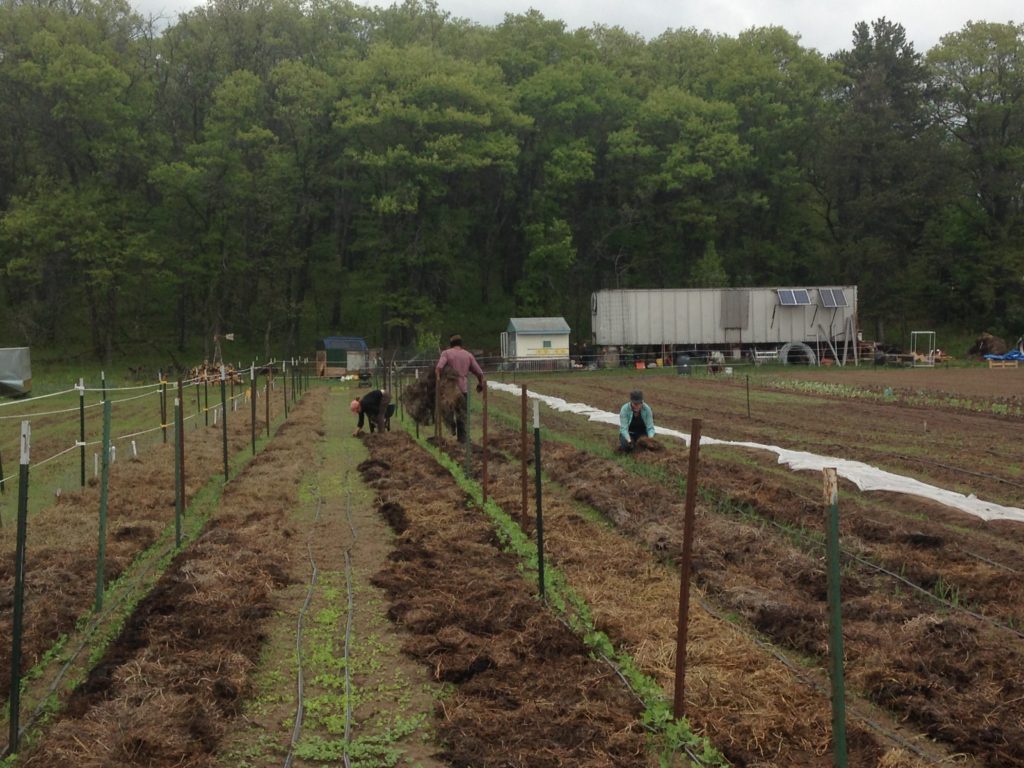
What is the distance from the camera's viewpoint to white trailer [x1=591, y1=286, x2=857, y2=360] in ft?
145

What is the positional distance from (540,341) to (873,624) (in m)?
37.1

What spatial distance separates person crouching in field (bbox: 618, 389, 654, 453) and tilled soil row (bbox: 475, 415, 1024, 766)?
3.60m

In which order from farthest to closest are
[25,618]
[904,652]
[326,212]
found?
[326,212], [25,618], [904,652]

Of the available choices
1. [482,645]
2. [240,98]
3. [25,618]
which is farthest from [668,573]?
[240,98]

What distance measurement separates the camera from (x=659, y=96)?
5066 centimetres

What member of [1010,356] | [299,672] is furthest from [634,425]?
[1010,356]

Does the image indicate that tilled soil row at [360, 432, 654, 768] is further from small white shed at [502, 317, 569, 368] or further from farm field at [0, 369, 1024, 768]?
small white shed at [502, 317, 569, 368]

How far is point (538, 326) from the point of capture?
1694 inches

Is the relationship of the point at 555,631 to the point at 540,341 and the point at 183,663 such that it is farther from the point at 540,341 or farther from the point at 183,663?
the point at 540,341

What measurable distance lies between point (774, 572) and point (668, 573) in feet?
2.56

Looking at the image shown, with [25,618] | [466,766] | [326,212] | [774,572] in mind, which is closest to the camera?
[466,766]

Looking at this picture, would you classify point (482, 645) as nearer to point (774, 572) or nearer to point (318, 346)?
point (774, 572)

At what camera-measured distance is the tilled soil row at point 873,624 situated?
4.70 m

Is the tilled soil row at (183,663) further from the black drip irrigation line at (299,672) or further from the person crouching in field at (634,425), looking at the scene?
the person crouching in field at (634,425)
